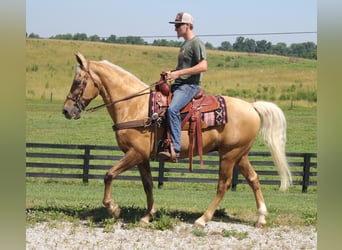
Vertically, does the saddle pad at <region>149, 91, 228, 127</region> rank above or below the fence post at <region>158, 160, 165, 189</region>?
above

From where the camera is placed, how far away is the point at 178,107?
287 inches

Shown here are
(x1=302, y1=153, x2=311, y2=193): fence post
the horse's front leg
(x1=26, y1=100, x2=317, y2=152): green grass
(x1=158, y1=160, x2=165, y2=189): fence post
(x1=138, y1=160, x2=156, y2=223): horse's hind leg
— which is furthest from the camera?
(x1=26, y1=100, x2=317, y2=152): green grass

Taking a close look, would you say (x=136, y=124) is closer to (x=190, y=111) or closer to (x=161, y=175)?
(x=190, y=111)

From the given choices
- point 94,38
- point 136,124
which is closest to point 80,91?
point 136,124

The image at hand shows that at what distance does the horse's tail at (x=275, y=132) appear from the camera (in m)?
7.94

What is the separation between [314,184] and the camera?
15938 millimetres

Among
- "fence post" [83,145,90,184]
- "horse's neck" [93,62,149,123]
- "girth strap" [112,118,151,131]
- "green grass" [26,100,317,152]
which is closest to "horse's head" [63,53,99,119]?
"horse's neck" [93,62,149,123]

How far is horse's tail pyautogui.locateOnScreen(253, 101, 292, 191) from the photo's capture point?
7938 millimetres

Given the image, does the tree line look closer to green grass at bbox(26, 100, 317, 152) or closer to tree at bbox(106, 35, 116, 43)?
tree at bbox(106, 35, 116, 43)

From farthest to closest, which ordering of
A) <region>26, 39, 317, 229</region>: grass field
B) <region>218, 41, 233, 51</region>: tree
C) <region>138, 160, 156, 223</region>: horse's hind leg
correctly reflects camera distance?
<region>218, 41, 233, 51</region>: tree, <region>26, 39, 317, 229</region>: grass field, <region>138, 160, 156, 223</region>: horse's hind leg

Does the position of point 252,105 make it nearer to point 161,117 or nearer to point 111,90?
point 161,117

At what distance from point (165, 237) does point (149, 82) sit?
34715mm

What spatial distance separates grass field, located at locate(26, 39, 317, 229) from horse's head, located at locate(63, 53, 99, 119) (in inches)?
66.1
